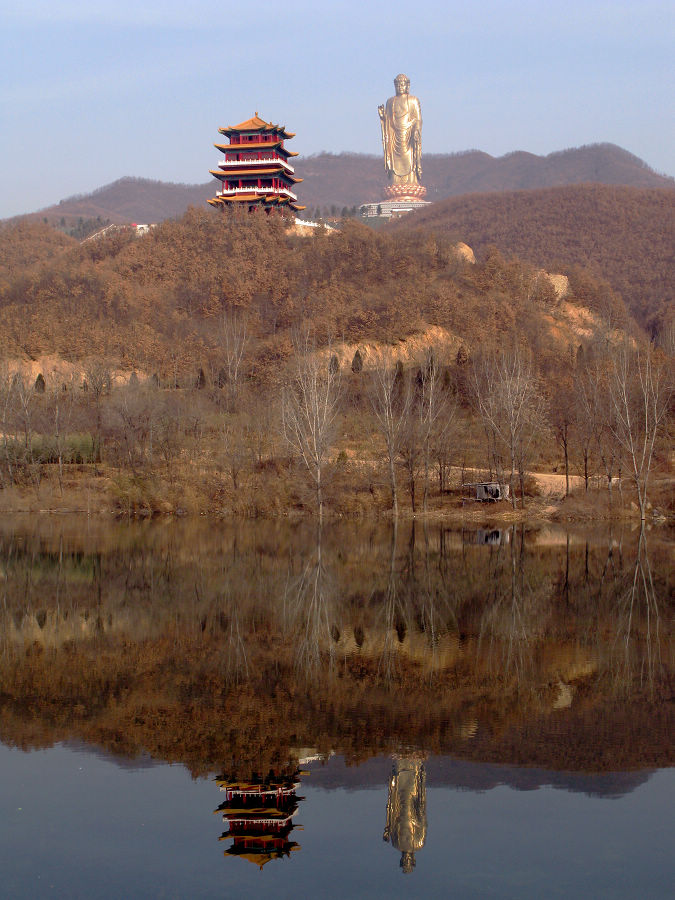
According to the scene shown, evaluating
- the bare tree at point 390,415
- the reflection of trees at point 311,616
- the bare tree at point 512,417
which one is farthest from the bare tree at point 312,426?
the reflection of trees at point 311,616

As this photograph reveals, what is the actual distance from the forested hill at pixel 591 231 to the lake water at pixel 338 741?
6724cm

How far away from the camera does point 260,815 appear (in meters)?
7.91

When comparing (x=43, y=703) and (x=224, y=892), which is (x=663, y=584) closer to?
(x=43, y=703)

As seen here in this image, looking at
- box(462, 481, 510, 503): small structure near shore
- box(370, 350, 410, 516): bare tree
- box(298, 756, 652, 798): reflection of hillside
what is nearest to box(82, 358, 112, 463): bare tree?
box(370, 350, 410, 516): bare tree

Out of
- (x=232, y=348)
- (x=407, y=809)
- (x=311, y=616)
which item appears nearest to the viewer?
(x=407, y=809)

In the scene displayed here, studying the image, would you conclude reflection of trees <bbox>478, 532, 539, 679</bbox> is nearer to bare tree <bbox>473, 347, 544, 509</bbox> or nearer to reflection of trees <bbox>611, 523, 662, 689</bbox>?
reflection of trees <bbox>611, 523, 662, 689</bbox>

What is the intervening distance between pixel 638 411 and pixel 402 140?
87.7 meters

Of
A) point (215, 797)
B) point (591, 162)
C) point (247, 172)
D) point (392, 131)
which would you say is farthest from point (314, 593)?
point (591, 162)

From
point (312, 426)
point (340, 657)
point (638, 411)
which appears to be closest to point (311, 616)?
point (340, 657)

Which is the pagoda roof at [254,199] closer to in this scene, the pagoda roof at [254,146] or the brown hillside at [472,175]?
the pagoda roof at [254,146]

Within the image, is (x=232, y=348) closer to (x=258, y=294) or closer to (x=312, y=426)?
(x=258, y=294)

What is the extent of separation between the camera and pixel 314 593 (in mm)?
18453

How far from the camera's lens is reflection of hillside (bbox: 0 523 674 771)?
31.7 ft

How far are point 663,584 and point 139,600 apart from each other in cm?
1028
